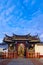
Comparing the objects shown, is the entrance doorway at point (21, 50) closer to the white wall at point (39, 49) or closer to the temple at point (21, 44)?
the temple at point (21, 44)

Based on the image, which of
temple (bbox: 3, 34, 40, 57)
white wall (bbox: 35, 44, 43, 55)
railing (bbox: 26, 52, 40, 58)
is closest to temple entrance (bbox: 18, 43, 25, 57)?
temple (bbox: 3, 34, 40, 57)

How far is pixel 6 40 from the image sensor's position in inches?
1304

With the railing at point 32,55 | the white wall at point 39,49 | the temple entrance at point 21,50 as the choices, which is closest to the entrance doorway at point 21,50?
the temple entrance at point 21,50

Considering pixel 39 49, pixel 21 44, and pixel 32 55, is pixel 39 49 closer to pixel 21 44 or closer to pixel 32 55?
pixel 32 55

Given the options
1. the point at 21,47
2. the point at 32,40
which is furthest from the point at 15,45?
the point at 32,40

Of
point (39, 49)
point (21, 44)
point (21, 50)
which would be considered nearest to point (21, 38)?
point (21, 44)

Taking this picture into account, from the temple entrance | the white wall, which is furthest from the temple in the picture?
the white wall

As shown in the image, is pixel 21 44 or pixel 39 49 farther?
pixel 21 44

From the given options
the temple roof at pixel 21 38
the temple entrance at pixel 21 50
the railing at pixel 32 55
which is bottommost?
the railing at pixel 32 55

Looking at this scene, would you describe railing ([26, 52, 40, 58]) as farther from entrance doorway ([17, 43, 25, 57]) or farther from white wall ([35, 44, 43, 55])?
entrance doorway ([17, 43, 25, 57])

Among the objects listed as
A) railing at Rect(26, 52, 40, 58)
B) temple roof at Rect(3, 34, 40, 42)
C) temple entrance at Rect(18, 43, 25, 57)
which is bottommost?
railing at Rect(26, 52, 40, 58)

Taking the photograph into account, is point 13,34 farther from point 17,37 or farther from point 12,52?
point 12,52

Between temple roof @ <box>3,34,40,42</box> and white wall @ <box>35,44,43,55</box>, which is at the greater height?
temple roof @ <box>3,34,40,42</box>

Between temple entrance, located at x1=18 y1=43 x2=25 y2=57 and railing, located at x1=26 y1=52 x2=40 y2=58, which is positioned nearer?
railing, located at x1=26 y1=52 x2=40 y2=58
